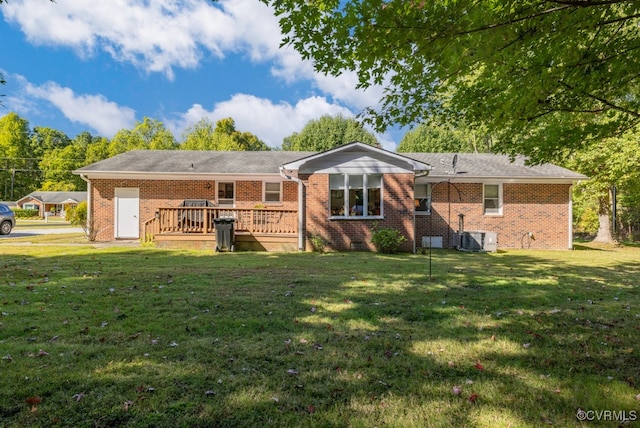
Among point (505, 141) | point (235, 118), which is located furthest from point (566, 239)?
point (235, 118)

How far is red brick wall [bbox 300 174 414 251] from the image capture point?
13.2 m

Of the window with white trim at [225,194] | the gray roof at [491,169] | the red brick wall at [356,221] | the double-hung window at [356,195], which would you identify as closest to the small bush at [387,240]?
the red brick wall at [356,221]

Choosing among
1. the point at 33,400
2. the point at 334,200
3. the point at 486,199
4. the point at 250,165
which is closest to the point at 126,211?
the point at 250,165

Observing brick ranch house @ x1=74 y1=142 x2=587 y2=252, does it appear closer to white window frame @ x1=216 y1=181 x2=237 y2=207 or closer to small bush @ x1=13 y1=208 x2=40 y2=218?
white window frame @ x1=216 y1=181 x2=237 y2=207

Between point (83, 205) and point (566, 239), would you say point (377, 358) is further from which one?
point (83, 205)

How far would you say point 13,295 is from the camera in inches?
215

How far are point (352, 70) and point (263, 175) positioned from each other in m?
11.6

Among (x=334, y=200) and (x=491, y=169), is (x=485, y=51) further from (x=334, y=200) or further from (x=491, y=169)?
(x=491, y=169)

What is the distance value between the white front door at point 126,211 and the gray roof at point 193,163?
110 cm

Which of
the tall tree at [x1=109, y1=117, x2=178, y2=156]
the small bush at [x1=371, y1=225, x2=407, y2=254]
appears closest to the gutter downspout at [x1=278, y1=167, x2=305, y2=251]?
the small bush at [x1=371, y1=225, x2=407, y2=254]

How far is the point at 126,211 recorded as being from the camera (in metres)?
15.6

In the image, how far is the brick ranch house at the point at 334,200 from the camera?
520 inches

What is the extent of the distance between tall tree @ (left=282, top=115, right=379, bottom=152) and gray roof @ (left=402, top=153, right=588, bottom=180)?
1994cm

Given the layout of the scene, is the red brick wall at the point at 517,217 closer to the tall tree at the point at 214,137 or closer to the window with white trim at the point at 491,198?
the window with white trim at the point at 491,198
